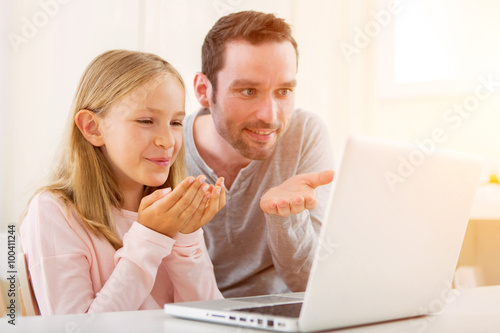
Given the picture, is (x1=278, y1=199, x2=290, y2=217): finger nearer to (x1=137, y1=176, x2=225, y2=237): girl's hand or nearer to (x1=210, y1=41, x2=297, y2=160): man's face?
(x1=137, y1=176, x2=225, y2=237): girl's hand

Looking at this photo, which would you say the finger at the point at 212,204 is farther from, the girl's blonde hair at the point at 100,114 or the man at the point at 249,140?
the man at the point at 249,140

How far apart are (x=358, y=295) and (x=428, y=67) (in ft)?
6.32

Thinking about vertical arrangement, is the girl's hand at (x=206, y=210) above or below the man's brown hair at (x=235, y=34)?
below

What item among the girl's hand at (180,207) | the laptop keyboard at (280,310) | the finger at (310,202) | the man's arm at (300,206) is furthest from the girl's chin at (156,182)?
the laptop keyboard at (280,310)

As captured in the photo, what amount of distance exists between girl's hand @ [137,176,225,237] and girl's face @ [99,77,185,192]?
12 cm

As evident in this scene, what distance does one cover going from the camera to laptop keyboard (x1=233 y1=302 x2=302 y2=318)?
614 millimetres

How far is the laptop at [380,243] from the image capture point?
1.82ft

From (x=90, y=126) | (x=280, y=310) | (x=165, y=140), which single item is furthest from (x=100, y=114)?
(x=280, y=310)

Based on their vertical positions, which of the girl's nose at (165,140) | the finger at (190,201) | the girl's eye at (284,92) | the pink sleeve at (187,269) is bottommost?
the pink sleeve at (187,269)

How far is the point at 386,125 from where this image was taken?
240 cm

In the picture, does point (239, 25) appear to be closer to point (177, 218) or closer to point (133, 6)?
point (133, 6)

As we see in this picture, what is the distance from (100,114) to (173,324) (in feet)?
2.34

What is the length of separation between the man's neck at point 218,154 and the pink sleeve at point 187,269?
0.46 meters

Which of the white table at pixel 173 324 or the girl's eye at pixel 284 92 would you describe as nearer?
the white table at pixel 173 324
